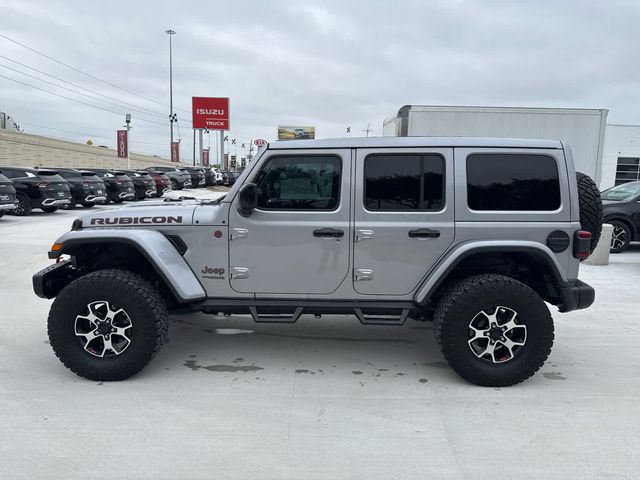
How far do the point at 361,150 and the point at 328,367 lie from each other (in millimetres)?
1843

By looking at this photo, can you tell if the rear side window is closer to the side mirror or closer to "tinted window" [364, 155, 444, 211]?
"tinted window" [364, 155, 444, 211]

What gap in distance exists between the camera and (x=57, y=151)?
3819 cm

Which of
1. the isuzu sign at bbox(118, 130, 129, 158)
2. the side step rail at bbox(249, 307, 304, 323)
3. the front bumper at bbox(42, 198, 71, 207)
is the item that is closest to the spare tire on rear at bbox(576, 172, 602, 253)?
the side step rail at bbox(249, 307, 304, 323)

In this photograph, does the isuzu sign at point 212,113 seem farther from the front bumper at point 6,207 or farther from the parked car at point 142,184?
the front bumper at point 6,207

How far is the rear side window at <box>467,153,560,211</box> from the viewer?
371 cm

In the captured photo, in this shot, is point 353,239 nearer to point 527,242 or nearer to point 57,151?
point 527,242

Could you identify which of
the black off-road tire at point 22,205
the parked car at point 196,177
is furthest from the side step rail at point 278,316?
the parked car at point 196,177

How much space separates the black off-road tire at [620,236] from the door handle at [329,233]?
25.5 feet

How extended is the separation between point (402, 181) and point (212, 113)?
43.3 m

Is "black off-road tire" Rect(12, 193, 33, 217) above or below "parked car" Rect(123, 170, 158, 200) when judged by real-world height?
below

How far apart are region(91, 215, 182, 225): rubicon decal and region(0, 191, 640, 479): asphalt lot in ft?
4.06

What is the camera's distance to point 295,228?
3.72 meters

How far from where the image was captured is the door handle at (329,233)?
3.70 metres

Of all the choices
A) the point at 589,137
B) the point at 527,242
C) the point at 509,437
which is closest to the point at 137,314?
the point at 509,437
